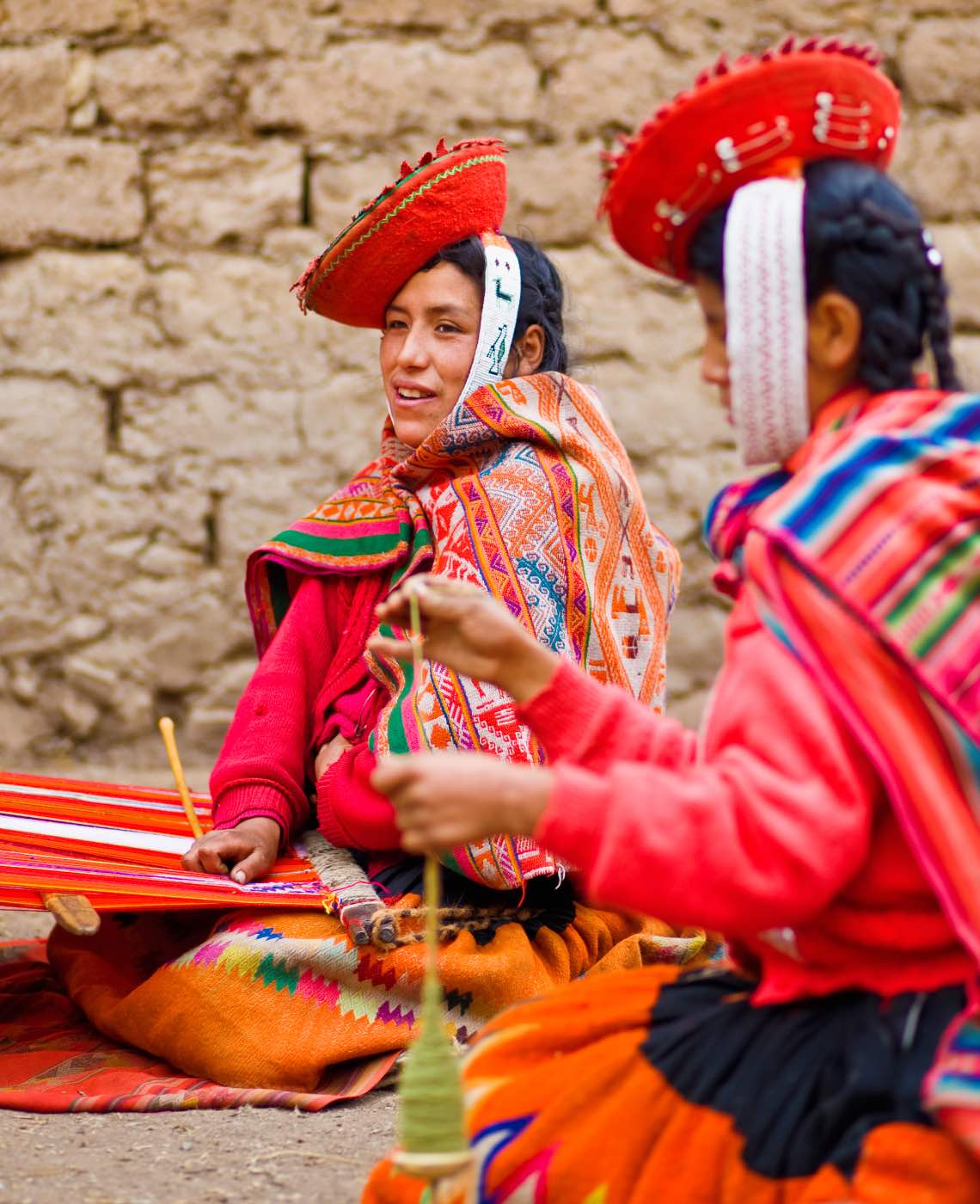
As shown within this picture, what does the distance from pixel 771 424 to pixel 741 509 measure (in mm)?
98

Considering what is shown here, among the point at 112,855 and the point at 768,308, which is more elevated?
the point at 768,308

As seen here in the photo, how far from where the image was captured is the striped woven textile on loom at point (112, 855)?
2771 millimetres

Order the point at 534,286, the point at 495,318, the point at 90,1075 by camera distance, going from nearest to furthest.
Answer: the point at 90,1075, the point at 495,318, the point at 534,286

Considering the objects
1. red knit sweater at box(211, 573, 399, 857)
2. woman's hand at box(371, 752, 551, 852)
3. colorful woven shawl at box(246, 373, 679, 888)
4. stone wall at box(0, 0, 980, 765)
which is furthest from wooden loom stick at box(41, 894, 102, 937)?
stone wall at box(0, 0, 980, 765)

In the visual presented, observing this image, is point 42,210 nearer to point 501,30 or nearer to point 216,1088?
point 501,30

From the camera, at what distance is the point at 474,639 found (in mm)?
1804

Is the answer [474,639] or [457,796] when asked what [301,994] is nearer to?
[474,639]

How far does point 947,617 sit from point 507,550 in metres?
1.66

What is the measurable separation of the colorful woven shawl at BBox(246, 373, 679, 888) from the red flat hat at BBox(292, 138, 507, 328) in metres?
0.36

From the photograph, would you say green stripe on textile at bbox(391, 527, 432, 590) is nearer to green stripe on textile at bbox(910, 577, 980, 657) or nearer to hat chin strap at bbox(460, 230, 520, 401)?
hat chin strap at bbox(460, 230, 520, 401)

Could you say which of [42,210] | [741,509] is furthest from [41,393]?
[741,509]

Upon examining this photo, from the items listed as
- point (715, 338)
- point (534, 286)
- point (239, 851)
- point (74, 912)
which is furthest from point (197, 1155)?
point (534, 286)

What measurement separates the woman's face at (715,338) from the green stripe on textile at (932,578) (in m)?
0.34

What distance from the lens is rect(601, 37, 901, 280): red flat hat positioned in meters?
1.74
